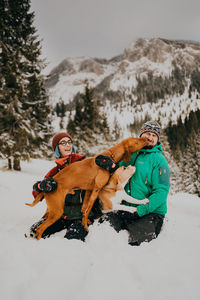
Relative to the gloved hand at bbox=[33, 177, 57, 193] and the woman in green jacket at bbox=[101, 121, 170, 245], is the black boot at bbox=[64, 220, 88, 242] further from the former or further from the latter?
the gloved hand at bbox=[33, 177, 57, 193]

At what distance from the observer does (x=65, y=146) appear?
3.75 meters

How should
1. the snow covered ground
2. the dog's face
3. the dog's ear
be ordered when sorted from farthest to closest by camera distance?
the dog's ear, the dog's face, the snow covered ground

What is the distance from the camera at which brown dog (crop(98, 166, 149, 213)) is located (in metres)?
3.17

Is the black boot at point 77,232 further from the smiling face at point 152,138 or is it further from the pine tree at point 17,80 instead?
the pine tree at point 17,80

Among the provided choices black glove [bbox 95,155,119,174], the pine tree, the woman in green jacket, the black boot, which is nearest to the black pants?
the woman in green jacket

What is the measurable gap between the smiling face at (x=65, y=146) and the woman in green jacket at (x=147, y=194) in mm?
1445

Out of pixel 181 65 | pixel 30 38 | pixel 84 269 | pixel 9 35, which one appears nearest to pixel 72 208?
pixel 84 269

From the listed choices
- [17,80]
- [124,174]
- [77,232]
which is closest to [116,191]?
[124,174]

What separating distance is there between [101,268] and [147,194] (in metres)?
1.51

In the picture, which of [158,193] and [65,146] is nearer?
[158,193]

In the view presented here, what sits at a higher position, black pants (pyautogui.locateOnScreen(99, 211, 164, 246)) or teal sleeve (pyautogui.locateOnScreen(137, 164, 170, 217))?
teal sleeve (pyautogui.locateOnScreen(137, 164, 170, 217))

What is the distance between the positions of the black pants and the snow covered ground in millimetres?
102

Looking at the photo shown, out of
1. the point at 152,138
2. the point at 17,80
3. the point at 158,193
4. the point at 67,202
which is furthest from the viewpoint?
the point at 17,80

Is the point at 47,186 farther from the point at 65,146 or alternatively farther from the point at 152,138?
the point at 152,138
